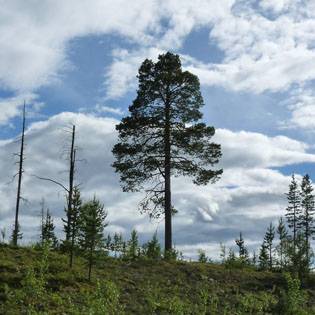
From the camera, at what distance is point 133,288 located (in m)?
18.4

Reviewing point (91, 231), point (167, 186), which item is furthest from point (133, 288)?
point (167, 186)

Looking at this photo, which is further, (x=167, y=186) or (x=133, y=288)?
(x=167, y=186)

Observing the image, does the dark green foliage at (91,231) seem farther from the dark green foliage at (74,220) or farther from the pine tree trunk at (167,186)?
the pine tree trunk at (167,186)

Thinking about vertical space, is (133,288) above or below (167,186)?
below

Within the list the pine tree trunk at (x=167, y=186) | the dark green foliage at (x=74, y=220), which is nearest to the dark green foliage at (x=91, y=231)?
the dark green foliage at (x=74, y=220)

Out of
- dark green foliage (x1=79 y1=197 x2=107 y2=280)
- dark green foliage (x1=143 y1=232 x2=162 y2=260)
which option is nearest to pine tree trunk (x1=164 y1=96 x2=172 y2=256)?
dark green foliage (x1=143 y1=232 x2=162 y2=260)

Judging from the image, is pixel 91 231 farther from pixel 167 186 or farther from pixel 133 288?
pixel 167 186

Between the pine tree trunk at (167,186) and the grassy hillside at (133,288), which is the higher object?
the pine tree trunk at (167,186)

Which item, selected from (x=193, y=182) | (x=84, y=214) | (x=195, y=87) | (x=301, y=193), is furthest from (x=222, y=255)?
(x=301, y=193)

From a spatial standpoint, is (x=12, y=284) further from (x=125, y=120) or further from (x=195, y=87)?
(x=195, y=87)

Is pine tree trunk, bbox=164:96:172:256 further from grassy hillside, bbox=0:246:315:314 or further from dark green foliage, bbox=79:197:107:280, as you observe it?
dark green foliage, bbox=79:197:107:280

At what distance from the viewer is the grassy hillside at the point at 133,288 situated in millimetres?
15383

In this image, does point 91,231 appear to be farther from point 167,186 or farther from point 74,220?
point 167,186

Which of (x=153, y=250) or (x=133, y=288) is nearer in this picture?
(x=133, y=288)
